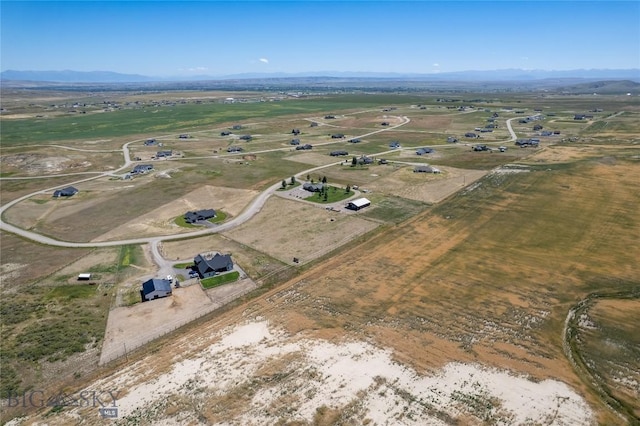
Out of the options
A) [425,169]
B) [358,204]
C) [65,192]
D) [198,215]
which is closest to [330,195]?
[358,204]

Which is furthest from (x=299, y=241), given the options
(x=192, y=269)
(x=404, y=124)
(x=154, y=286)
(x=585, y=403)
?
(x=404, y=124)

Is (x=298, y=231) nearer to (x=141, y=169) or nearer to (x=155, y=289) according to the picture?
(x=155, y=289)

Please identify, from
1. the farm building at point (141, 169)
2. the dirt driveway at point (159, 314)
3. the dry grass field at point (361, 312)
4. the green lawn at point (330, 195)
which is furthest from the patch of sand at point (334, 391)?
the farm building at point (141, 169)

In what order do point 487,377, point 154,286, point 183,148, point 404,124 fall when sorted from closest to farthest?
point 487,377
point 154,286
point 183,148
point 404,124

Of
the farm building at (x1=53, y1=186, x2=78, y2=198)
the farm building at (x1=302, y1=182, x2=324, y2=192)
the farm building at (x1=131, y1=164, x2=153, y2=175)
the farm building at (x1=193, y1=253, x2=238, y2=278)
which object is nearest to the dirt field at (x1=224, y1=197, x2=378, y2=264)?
the farm building at (x1=193, y1=253, x2=238, y2=278)

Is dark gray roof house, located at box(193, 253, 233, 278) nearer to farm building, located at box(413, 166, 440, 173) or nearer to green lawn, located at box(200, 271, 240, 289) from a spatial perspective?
green lawn, located at box(200, 271, 240, 289)

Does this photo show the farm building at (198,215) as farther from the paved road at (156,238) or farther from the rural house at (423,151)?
the rural house at (423,151)

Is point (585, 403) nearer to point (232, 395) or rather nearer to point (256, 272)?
point (232, 395)
